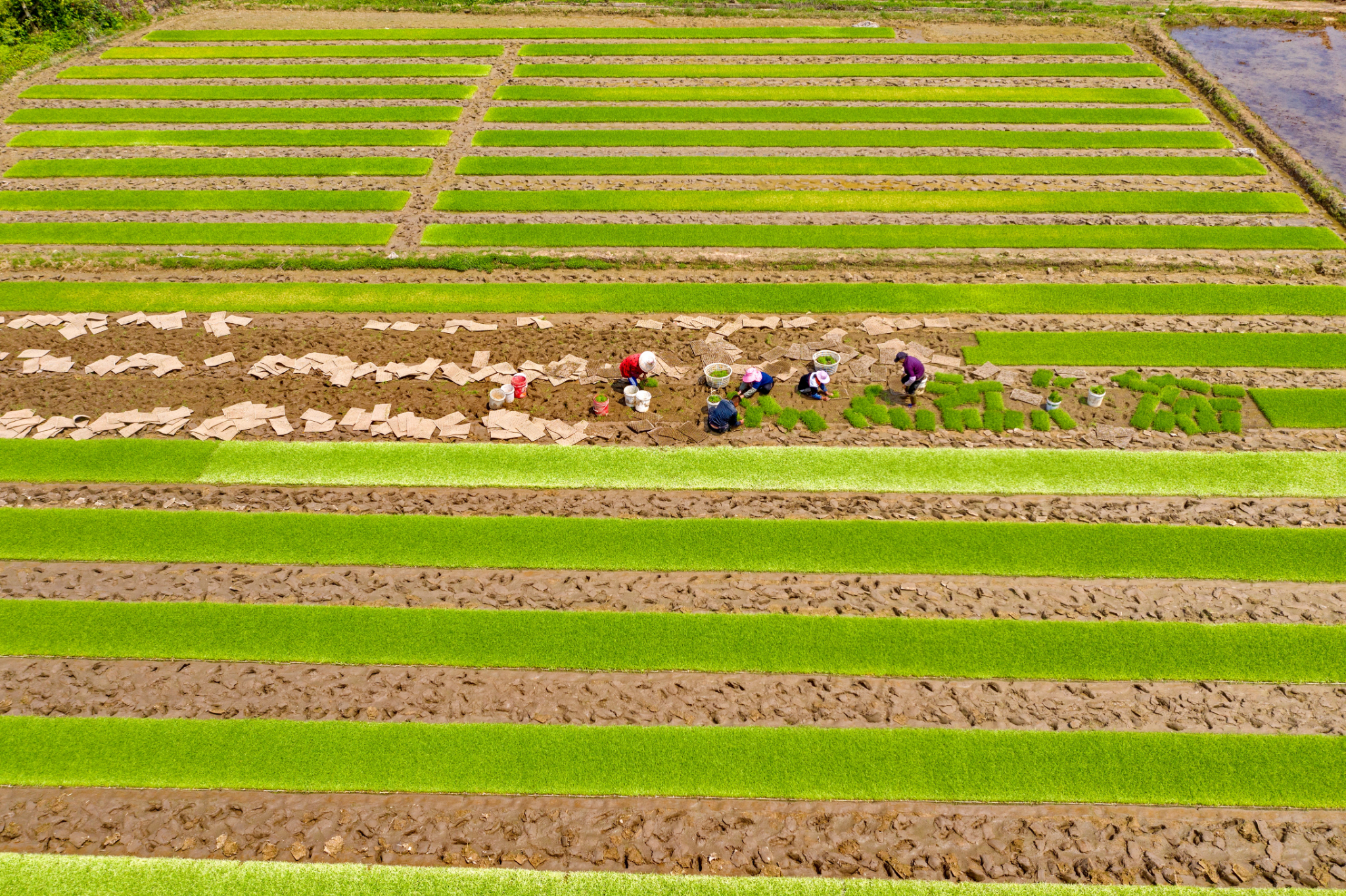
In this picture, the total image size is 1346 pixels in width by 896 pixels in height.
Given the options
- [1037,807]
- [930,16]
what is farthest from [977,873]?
[930,16]

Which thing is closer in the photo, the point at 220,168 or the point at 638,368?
the point at 638,368

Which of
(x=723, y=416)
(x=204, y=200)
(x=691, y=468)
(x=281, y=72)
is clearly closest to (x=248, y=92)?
(x=281, y=72)

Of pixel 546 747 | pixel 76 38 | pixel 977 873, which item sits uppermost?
pixel 76 38

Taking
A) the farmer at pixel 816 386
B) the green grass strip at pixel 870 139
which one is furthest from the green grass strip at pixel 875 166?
the farmer at pixel 816 386

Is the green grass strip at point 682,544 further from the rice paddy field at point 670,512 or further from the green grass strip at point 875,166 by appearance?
the green grass strip at point 875,166

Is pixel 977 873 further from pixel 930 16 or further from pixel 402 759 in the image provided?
pixel 930 16

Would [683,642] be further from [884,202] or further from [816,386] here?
[884,202]
